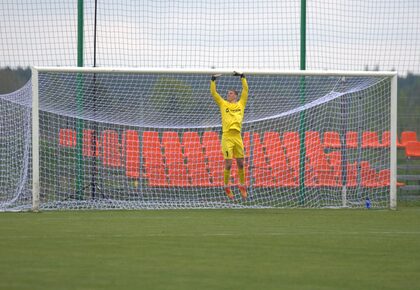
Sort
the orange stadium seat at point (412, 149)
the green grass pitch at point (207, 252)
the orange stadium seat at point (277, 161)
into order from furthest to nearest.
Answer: the orange stadium seat at point (412, 149) → the orange stadium seat at point (277, 161) → the green grass pitch at point (207, 252)

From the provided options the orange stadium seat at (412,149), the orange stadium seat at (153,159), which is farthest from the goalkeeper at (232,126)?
the orange stadium seat at (412,149)

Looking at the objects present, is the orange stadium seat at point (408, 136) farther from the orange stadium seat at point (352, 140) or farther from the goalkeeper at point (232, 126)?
the goalkeeper at point (232, 126)

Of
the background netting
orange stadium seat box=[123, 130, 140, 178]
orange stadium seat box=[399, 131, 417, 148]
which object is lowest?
orange stadium seat box=[123, 130, 140, 178]

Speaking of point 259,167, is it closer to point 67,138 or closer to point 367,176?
point 367,176

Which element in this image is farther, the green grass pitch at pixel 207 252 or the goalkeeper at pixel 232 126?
the goalkeeper at pixel 232 126

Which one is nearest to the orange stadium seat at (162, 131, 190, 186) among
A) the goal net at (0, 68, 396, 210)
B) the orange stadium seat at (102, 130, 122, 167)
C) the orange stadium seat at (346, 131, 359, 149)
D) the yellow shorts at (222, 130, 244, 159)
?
the goal net at (0, 68, 396, 210)

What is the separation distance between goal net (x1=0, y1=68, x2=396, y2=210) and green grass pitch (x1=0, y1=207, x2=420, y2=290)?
275cm

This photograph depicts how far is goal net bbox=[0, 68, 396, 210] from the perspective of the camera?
1792cm

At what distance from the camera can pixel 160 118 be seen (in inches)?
736

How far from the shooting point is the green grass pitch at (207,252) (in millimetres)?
7992

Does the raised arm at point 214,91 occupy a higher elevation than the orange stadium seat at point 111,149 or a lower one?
higher

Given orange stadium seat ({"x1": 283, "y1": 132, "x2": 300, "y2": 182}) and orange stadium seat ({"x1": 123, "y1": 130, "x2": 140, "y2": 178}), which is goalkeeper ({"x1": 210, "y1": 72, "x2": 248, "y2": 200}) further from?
orange stadium seat ({"x1": 123, "y1": 130, "x2": 140, "y2": 178})

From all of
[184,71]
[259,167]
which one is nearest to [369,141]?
[259,167]

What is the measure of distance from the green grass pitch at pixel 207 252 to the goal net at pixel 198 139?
2.75m
